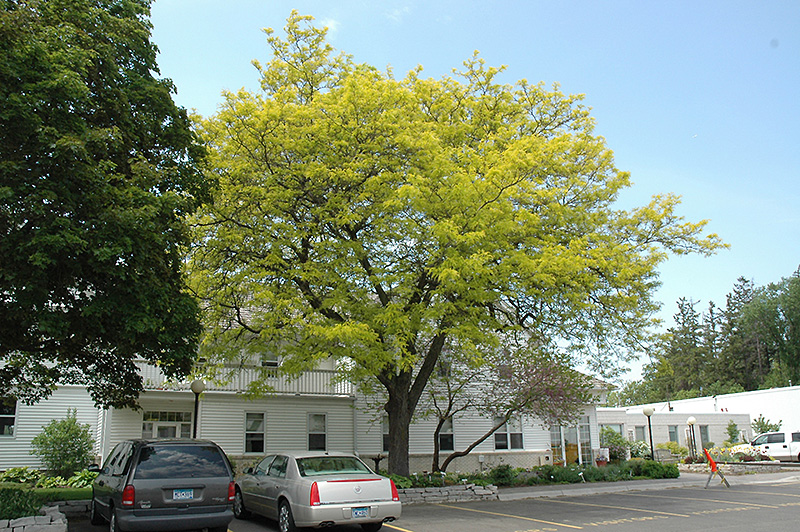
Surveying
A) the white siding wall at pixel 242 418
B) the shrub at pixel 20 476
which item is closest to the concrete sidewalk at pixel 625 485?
the white siding wall at pixel 242 418

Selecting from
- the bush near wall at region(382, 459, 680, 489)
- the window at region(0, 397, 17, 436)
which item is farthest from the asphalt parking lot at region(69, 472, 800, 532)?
the window at region(0, 397, 17, 436)

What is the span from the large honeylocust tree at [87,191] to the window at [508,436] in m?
18.4

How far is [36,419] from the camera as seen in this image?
21.4 meters

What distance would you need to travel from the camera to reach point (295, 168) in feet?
50.6

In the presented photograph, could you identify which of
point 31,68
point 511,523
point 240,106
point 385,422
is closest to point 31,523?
point 31,68

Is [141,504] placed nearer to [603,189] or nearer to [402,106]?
[402,106]

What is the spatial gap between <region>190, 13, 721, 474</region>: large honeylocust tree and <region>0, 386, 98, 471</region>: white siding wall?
8942mm

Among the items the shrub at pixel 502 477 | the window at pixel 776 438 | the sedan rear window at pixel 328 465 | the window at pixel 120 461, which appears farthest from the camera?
the window at pixel 776 438

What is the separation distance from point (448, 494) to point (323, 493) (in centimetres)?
708

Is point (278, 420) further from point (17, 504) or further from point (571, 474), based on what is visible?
point (17, 504)

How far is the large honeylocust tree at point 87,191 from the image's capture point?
923 cm

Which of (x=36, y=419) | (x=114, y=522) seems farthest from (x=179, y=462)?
(x=36, y=419)

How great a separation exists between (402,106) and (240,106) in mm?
4151

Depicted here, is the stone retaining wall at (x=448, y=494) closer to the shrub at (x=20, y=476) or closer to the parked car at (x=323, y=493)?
the parked car at (x=323, y=493)
